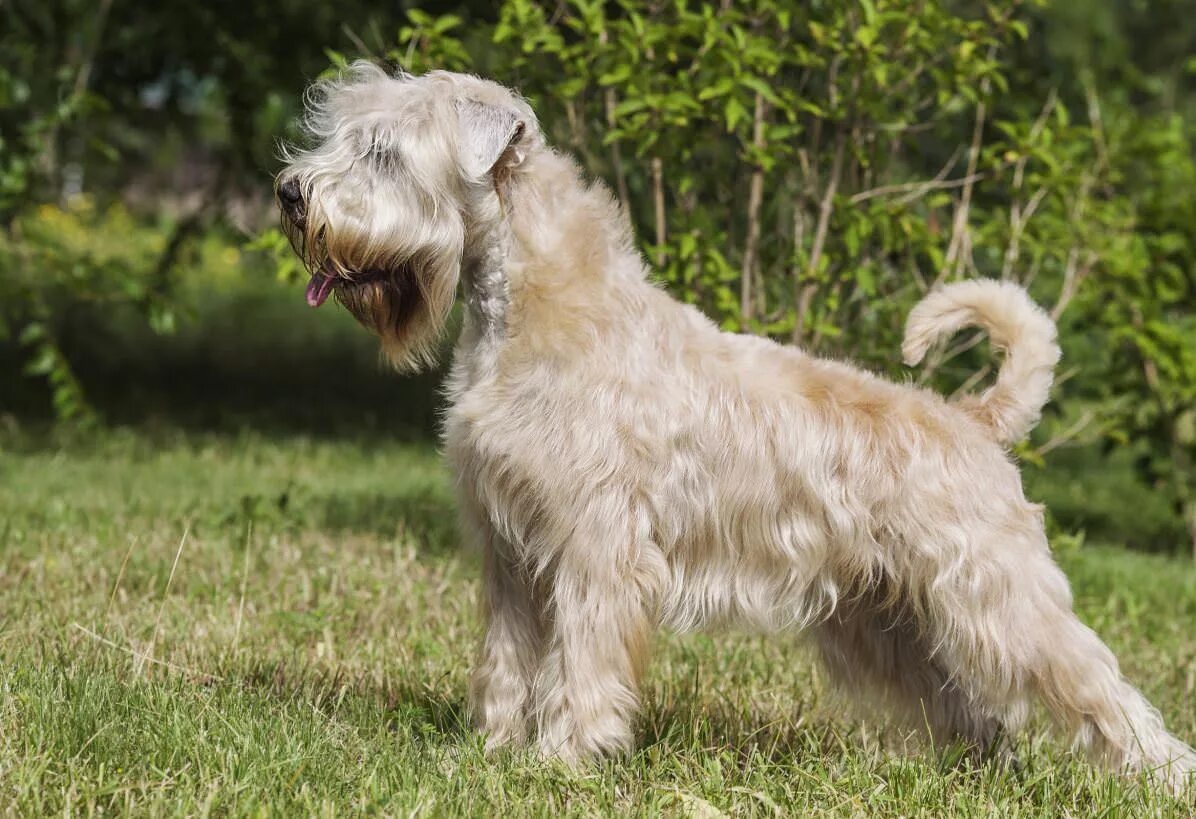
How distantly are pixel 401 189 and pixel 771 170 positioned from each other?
2.35 metres

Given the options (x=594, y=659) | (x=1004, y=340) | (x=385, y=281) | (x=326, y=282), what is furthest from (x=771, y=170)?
(x=594, y=659)

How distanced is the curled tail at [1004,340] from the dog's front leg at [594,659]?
3.50 feet

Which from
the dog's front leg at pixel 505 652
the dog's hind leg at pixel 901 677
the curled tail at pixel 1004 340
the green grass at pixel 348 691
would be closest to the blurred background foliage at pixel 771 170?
the green grass at pixel 348 691

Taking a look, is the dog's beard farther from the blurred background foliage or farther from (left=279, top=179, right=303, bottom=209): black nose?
the blurred background foliage

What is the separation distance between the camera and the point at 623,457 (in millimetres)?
3584

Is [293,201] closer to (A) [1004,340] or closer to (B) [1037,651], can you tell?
(A) [1004,340]

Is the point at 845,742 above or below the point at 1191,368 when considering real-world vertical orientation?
below

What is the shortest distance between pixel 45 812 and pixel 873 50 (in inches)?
151

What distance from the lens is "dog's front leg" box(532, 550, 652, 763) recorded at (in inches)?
139

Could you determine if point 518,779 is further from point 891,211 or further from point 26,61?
point 26,61

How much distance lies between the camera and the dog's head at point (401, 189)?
3.62m

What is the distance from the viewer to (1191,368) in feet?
22.6

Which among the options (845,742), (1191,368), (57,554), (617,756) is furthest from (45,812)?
(1191,368)

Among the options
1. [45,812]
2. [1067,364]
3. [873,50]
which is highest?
[873,50]
